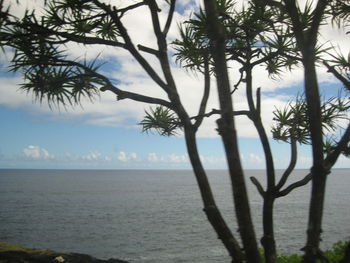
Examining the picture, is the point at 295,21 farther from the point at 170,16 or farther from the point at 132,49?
the point at 132,49

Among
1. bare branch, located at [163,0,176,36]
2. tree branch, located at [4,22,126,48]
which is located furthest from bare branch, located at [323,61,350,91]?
tree branch, located at [4,22,126,48]

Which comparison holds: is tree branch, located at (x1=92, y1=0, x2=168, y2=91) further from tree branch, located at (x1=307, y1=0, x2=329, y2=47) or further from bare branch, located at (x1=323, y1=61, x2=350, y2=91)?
bare branch, located at (x1=323, y1=61, x2=350, y2=91)

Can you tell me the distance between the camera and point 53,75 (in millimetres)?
3920

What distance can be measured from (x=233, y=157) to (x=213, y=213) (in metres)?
0.57

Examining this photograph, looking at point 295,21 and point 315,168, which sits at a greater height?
point 295,21

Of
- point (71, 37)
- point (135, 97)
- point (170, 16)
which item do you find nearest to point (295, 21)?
point (170, 16)

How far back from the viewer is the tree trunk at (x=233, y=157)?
2.81 meters

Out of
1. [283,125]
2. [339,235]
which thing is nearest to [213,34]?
[283,125]

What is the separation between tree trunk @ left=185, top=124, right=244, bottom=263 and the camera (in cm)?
302

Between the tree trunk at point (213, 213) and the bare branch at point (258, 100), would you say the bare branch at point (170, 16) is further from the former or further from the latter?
the tree trunk at point (213, 213)

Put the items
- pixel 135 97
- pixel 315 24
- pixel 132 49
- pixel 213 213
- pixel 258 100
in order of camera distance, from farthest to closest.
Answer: pixel 258 100 < pixel 132 49 < pixel 135 97 < pixel 213 213 < pixel 315 24

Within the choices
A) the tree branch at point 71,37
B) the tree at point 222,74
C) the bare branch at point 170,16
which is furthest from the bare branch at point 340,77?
the tree branch at point 71,37

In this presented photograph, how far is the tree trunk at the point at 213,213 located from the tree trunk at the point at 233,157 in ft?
0.50

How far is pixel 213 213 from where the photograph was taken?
3.03m
